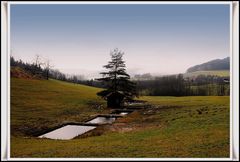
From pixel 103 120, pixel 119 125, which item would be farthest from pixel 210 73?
pixel 103 120

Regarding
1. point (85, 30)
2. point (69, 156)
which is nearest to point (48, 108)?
point (69, 156)

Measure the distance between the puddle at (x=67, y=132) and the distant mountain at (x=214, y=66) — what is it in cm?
260

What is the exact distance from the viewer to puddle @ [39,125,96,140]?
8922mm

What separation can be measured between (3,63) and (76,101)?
78.5 inches

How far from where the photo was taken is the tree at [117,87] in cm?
906

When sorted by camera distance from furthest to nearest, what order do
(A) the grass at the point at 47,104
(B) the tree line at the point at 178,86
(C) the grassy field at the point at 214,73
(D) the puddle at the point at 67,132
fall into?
(B) the tree line at the point at 178,86
(D) the puddle at the point at 67,132
(A) the grass at the point at 47,104
(C) the grassy field at the point at 214,73

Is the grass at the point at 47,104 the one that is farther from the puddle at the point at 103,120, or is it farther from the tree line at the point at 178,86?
the tree line at the point at 178,86

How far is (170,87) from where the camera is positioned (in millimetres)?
9109

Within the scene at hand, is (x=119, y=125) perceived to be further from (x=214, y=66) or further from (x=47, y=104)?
(x=214, y=66)

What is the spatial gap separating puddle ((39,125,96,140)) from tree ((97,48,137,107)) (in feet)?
2.56

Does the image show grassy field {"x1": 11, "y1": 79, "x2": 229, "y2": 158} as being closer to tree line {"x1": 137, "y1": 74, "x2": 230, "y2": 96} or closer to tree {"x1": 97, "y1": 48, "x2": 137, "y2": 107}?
tree line {"x1": 137, "y1": 74, "x2": 230, "y2": 96}

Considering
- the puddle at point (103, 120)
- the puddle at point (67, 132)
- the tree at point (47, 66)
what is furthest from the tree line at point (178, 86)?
the tree at point (47, 66)

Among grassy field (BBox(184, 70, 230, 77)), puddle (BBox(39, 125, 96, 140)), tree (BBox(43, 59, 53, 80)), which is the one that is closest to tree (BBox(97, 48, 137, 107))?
puddle (BBox(39, 125, 96, 140))

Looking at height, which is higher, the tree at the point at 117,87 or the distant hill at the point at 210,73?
the distant hill at the point at 210,73
